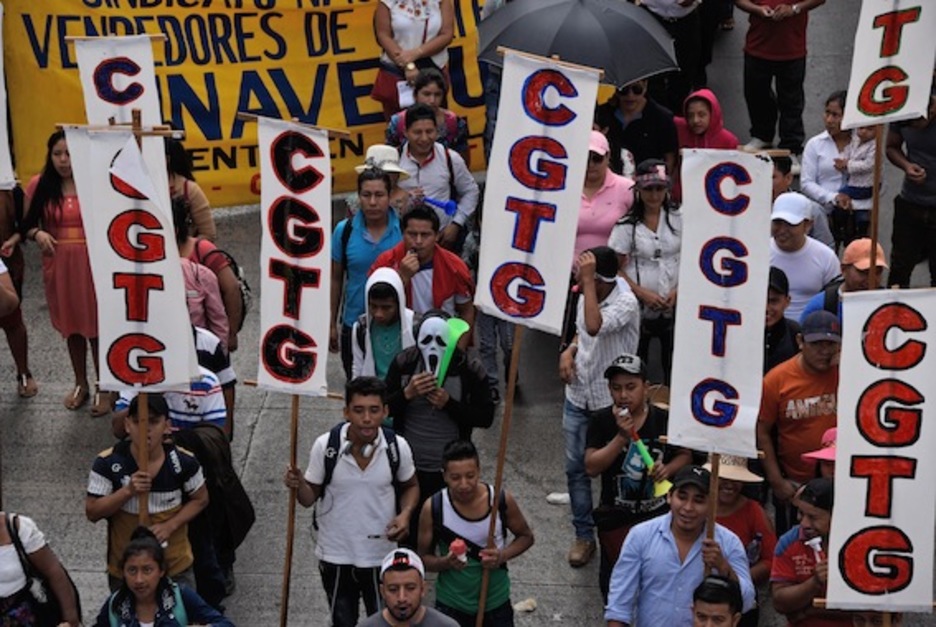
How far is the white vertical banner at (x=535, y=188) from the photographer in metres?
8.77

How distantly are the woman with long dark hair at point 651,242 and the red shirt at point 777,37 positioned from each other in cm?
320

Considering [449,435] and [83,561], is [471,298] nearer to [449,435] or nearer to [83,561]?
[449,435]

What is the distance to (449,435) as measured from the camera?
998 centimetres

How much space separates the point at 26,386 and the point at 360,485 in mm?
3760

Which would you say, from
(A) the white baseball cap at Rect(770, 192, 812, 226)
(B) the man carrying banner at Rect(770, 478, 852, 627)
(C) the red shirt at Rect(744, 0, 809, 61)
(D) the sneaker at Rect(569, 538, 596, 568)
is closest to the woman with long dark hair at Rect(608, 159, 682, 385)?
(A) the white baseball cap at Rect(770, 192, 812, 226)

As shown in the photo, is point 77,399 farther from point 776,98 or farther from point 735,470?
point 776,98

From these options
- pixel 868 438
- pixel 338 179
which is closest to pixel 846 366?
pixel 868 438

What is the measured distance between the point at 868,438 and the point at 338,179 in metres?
7.18

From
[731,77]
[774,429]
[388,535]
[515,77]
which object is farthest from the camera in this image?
[731,77]

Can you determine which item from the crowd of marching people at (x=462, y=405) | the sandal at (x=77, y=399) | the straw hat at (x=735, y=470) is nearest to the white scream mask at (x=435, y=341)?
the crowd of marching people at (x=462, y=405)

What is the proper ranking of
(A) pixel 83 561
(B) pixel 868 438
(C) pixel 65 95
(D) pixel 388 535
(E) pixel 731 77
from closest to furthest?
(B) pixel 868 438
(D) pixel 388 535
(A) pixel 83 561
(C) pixel 65 95
(E) pixel 731 77

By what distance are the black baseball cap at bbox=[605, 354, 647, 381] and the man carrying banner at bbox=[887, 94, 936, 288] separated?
11.2ft

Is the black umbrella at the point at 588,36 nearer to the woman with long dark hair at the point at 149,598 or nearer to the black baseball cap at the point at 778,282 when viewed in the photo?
the black baseball cap at the point at 778,282

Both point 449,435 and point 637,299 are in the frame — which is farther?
point 637,299
